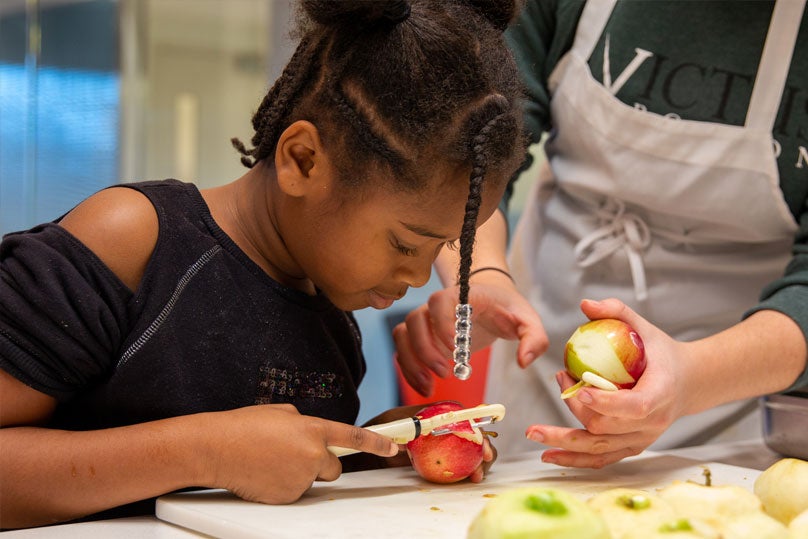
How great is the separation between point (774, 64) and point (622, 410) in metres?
0.61

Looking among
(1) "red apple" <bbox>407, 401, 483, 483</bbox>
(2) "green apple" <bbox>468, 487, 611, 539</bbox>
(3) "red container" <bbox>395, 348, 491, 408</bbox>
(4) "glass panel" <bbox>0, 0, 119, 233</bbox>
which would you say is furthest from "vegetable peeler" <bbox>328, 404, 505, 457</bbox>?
(4) "glass panel" <bbox>0, 0, 119, 233</bbox>

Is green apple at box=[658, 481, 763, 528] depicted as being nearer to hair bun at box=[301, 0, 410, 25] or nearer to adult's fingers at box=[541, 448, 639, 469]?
adult's fingers at box=[541, 448, 639, 469]

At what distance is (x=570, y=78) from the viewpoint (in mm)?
1412

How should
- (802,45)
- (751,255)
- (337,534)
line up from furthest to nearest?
(751,255) → (802,45) → (337,534)

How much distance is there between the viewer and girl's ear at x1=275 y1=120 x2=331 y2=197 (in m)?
0.98

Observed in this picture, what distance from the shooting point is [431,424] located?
99 cm

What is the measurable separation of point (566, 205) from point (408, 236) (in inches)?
22.4

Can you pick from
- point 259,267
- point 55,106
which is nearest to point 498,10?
point 259,267

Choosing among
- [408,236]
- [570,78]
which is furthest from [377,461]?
[570,78]

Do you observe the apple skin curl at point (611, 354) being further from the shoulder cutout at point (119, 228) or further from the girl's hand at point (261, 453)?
the shoulder cutout at point (119, 228)

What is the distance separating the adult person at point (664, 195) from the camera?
4.04ft

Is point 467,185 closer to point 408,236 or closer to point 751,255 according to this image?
point 408,236

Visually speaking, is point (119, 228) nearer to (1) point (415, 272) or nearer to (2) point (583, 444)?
(1) point (415, 272)

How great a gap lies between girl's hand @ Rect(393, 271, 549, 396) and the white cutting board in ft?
0.52
